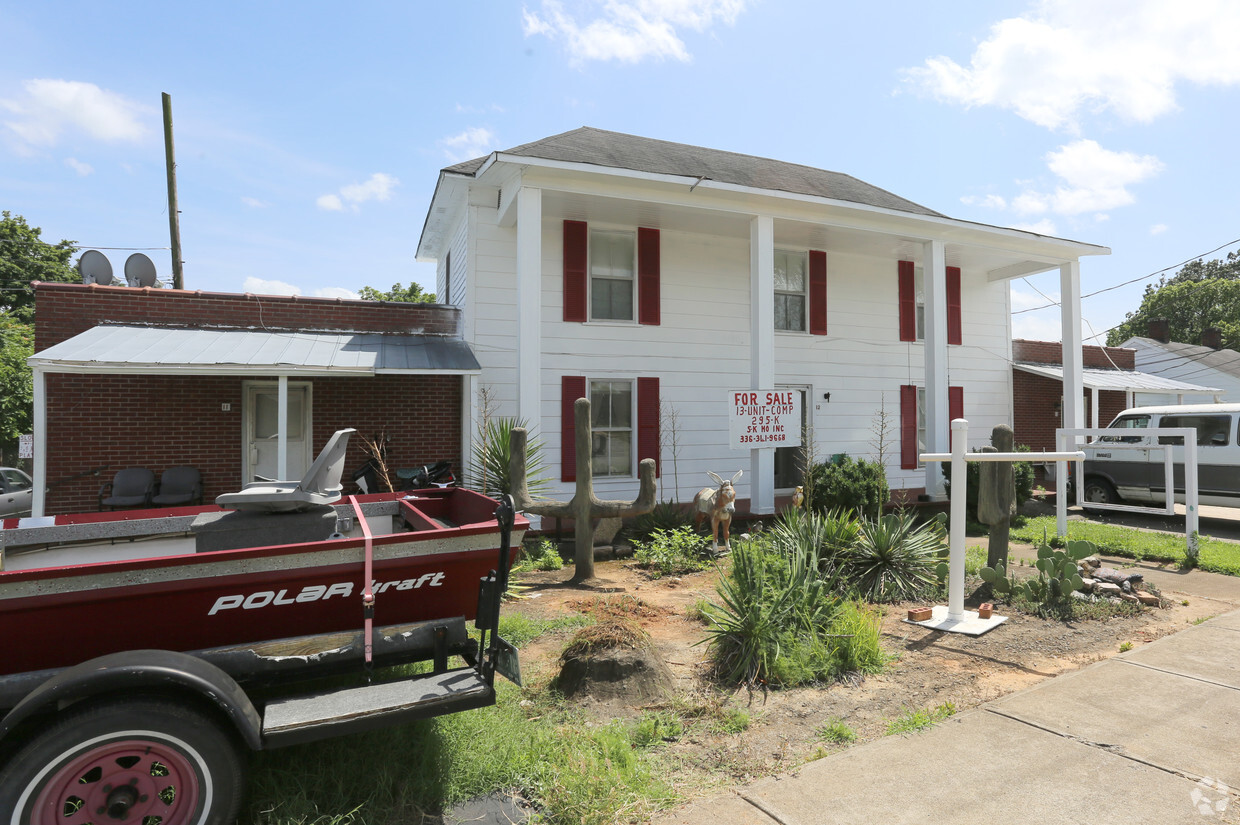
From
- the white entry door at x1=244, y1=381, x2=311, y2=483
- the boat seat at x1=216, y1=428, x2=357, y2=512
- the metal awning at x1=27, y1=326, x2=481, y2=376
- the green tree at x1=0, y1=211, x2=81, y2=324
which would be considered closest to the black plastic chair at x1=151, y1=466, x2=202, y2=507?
the white entry door at x1=244, y1=381, x2=311, y2=483

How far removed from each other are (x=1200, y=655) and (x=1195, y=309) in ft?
167

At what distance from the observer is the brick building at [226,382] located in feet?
29.3

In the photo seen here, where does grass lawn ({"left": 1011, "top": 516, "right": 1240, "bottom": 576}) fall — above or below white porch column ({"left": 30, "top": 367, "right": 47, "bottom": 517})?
below

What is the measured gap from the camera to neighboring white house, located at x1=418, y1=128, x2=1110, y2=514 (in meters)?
10.4

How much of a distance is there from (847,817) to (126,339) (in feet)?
33.6

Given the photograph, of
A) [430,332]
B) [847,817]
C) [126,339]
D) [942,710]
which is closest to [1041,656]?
[942,710]

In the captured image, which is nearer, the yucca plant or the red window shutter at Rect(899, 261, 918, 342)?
the yucca plant

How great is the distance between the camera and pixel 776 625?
15.5 ft

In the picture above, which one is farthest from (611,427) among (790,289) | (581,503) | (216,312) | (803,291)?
(216,312)

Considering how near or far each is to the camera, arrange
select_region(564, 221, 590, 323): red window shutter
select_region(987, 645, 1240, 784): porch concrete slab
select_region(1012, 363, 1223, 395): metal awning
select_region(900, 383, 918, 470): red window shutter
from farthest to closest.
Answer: select_region(1012, 363, 1223, 395): metal awning, select_region(900, 383, 918, 470): red window shutter, select_region(564, 221, 590, 323): red window shutter, select_region(987, 645, 1240, 784): porch concrete slab

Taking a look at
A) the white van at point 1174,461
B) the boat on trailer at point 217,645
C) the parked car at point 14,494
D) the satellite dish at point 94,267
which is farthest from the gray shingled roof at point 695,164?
the parked car at point 14,494

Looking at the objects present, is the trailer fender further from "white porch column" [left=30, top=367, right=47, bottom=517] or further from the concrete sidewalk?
"white porch column" [left=30, top=367, right=47, bottom=517]

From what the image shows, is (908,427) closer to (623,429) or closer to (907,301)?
(907,301)

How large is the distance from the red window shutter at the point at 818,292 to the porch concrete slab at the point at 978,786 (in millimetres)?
10019
